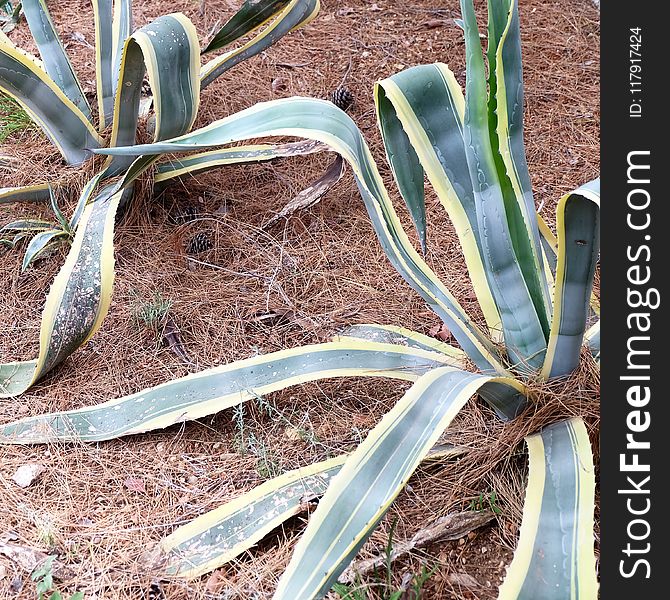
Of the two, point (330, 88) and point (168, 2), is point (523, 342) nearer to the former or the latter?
point (330, 88)

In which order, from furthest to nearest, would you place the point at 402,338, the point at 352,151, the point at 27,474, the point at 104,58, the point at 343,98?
1. the point at 343,98
2. the point at 104,58
3. the point at 402,338
4. the point at 27,474
5. the point at 352,151

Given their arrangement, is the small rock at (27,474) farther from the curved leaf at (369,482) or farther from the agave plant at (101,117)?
the curved leaf at (369,482)

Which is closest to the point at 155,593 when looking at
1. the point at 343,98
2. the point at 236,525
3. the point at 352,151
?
the point at 236,525

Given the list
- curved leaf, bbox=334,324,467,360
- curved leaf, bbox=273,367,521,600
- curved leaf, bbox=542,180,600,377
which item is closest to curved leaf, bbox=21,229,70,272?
curved leaf, bbox=334,324,467,360

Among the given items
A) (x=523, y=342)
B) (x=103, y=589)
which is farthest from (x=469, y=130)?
(x=103, y=589)

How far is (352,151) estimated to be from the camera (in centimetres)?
159

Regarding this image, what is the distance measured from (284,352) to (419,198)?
1.46 feet

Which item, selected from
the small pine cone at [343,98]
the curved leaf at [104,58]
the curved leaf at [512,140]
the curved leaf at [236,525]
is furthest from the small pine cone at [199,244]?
the curved leaf at [512,140]

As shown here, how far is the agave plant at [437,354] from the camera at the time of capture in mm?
1237

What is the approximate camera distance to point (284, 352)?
171 cm

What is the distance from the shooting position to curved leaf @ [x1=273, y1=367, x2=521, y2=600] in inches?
46.3

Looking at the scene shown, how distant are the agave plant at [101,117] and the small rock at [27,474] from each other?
0.25 meters

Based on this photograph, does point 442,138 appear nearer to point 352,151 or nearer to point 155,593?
point 352,151

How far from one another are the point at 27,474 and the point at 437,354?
932 mm
